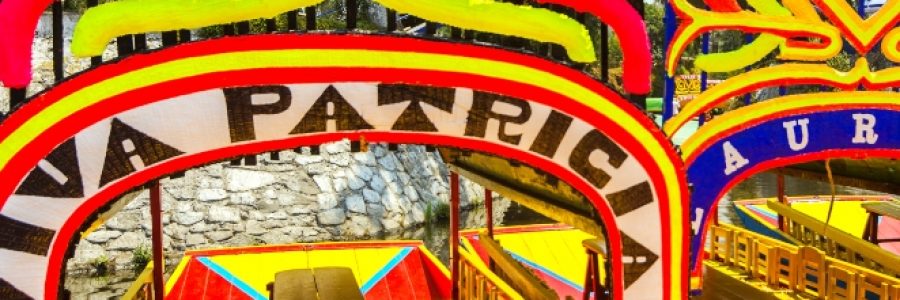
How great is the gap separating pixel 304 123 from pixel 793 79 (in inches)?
133

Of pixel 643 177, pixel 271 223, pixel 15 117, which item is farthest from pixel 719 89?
pixel 271 223

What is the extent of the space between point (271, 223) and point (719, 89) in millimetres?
15259

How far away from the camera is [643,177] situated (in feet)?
13.3

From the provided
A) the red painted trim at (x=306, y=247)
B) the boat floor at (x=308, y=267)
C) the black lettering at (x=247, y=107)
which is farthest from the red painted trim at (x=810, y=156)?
the red painted trim at (x=306, y=247)

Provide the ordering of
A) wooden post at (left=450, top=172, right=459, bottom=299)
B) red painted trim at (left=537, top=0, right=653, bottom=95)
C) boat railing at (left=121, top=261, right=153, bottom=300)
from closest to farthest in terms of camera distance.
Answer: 1. red painted trim at (left=537, top=0, right=653, bottom=95)
2. boat railing at (left=121, top=261, right=153, bottom=300)
3. wooden post at (left=450, top=172, right=459, bottom=299)

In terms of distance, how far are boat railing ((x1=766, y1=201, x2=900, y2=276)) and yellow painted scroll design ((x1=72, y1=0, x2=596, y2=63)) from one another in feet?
13.7

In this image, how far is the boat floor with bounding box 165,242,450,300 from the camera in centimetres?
909

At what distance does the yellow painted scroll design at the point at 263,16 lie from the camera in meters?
3.27

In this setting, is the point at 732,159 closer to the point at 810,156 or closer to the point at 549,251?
the point at 810,156

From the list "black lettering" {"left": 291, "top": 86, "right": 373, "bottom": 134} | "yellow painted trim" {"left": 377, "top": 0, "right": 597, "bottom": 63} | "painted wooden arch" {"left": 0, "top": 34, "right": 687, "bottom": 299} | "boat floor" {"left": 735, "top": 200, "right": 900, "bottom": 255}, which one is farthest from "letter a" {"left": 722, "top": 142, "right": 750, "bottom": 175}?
"boat floor" {"left": 735, "top": 200, "right": 900, "bottom": 255}

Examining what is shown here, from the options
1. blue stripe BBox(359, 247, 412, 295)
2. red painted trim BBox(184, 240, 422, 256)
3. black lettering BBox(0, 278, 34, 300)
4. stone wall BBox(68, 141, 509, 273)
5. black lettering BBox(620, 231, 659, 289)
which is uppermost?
black lettering BBox(0, 278, 34, 300)

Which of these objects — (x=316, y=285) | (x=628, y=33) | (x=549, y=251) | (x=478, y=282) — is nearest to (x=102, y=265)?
(x=549, y=251)

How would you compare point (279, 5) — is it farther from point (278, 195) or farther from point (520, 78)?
point (278, 195)

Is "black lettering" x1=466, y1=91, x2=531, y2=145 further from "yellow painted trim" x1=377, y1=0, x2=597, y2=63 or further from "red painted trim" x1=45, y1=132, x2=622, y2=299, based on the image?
"yellow painted trim" x1=377, y1=0, x2=597, y2=63
